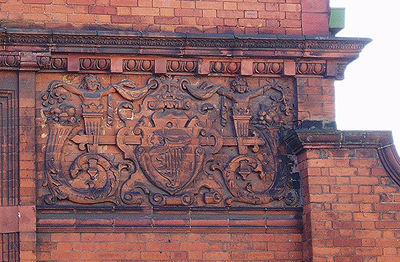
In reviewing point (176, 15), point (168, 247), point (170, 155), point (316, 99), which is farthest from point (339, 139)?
point (176, 15)

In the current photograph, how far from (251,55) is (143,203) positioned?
231 centimetres

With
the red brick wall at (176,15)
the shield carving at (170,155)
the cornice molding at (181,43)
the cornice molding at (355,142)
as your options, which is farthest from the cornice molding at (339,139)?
the red brick wall at (176,15)

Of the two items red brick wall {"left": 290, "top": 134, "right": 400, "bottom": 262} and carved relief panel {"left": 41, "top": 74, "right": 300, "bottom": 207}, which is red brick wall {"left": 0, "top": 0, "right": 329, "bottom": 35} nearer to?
carved relief panel {"left": 41, "top": 74, "right": 300, "bottom": 207}

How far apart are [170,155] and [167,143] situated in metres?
0.15

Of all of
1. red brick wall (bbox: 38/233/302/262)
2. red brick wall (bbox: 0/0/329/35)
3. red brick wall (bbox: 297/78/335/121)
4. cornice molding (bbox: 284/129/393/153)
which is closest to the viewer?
red brick wall (bbox: 38/233/302/262)

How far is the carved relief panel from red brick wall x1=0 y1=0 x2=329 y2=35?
2.22 ft

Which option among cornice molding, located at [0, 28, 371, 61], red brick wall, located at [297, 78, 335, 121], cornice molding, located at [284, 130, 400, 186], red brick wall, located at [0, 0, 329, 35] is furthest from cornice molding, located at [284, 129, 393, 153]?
red brick wall, located at [0, 0, 329, 35]

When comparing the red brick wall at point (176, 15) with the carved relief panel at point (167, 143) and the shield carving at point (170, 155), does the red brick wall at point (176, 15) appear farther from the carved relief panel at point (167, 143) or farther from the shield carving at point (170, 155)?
the shield carving at point (170, 155)

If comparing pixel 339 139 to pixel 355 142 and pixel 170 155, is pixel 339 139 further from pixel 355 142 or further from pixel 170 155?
pixel 170 155

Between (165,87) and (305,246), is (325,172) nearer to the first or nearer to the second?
(305,246)

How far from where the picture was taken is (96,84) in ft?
38.8

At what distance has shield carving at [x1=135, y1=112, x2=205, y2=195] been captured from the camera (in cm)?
1168

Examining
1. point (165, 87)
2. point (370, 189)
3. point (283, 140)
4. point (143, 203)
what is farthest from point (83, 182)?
point (370, 189)

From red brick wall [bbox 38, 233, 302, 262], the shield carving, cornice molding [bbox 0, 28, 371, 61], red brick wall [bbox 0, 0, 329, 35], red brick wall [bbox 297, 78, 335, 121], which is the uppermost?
red brick wall [bbox 0, 0, 329, 35]
